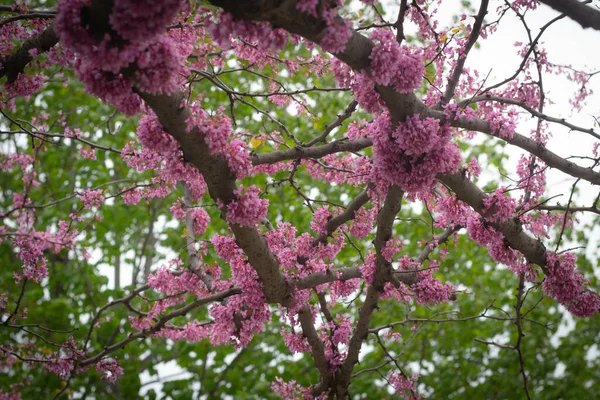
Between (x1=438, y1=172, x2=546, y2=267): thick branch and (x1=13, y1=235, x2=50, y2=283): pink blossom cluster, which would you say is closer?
(x1=438, y1=172, x2=546, y2=267): thick branch

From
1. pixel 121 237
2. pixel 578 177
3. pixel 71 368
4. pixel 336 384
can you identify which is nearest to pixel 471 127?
pixel 578 177

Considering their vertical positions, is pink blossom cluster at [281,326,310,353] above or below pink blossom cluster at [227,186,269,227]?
above

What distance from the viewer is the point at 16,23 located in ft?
13.9

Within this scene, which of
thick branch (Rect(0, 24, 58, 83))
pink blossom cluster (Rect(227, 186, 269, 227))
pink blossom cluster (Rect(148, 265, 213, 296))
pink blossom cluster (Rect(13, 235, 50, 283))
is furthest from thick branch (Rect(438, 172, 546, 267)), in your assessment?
pink blossom cluster (Rect(13, 235, 50, 283))

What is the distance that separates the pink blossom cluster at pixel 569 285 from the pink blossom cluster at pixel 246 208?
2.29 m

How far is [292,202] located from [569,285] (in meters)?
5.83

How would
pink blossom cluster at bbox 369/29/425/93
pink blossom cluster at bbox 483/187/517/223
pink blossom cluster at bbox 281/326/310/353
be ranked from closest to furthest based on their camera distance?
pink blossom cluster at bbox 369/29/425/93
pink blossom cluster at bbox 483/187/517/223
pink blossom cluster at bbox 281/326/310/353

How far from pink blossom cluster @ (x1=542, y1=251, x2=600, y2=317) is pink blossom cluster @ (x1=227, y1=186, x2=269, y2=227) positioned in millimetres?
2293

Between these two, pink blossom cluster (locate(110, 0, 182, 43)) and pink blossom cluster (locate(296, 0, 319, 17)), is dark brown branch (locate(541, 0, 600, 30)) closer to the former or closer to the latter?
pink blossom cluster (locate(296, 0, 319, 17))

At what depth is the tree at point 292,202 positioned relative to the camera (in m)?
2.53

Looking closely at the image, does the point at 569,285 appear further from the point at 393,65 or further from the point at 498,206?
the point at 393,65

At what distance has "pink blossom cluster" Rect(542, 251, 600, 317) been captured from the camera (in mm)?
3606

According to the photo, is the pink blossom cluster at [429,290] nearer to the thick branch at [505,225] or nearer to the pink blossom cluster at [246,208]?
the thick branch at [505,225]

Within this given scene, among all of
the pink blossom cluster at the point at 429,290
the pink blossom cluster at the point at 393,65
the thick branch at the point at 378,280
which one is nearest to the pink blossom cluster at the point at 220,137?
the pink blossom cluster at the point at 393,65
